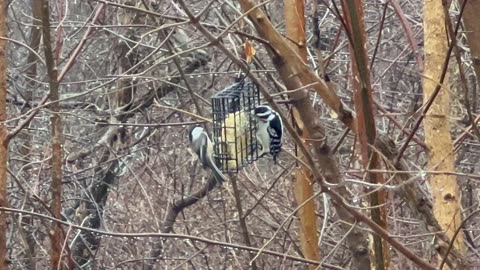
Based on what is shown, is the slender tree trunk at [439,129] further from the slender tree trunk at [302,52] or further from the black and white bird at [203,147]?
the black and white bird at [203,147]

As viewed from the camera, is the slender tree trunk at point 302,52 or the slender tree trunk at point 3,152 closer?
the slender tree trunk at point 302,52

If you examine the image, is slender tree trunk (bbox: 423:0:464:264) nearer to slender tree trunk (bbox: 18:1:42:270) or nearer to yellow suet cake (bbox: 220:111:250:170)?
yellow suet cake (bbox: 220:111:250:170)

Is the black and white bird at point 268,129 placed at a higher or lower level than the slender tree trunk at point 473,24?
lower

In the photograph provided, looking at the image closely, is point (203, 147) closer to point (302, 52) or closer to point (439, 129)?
point (302, 52)

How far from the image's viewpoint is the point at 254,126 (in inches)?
107

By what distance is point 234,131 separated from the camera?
2.85 meters

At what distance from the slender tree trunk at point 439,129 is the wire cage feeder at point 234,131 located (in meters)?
0.58

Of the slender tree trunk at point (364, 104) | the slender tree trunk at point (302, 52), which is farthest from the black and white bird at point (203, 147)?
the slender tree trunk at point (364, 104)

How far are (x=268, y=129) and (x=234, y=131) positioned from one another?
21 centimetres

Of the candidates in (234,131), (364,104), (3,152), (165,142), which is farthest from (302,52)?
(165,142)

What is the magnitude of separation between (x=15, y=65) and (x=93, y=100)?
0.62 meters

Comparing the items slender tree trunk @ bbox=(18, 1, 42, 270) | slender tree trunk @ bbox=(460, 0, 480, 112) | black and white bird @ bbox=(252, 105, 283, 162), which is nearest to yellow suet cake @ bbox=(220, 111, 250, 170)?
black and white bird @ bbox=(252, 105, 283, 162)

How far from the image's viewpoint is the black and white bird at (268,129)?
2.64 m

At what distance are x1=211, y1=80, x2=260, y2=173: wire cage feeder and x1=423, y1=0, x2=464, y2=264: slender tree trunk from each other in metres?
0.58
